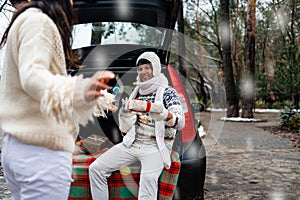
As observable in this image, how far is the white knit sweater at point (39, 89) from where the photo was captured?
1.34 m

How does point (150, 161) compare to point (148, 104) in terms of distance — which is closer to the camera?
point (148, 104)

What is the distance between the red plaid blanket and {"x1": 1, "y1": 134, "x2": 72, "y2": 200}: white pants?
153 cm

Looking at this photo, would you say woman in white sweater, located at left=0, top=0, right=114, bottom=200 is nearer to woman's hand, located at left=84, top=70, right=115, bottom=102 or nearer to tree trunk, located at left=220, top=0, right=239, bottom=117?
woman's hand, located at left=84, top=70, right=115, bottom=102

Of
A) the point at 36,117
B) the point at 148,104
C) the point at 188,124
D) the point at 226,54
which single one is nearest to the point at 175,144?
the point at 188,124

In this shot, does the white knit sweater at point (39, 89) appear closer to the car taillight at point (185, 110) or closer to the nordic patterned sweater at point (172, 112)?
the nordic patterned sweater at point (172, 112)

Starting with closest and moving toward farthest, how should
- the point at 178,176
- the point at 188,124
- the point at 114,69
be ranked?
the point at 178,176 < the point at 188,124 < the point at 114,69

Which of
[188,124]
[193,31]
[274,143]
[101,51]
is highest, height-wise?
[193,31]

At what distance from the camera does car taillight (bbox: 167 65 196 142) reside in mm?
3232

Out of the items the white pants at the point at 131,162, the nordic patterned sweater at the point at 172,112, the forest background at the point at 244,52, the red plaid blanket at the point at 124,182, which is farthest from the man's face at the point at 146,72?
the forest background at the point at 244,52

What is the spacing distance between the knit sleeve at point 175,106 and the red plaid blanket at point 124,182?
0.28m

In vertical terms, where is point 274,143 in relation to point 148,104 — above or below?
below

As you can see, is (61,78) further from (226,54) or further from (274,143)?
(226,54)

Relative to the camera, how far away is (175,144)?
3.29m

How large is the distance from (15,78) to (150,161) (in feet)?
5.48
